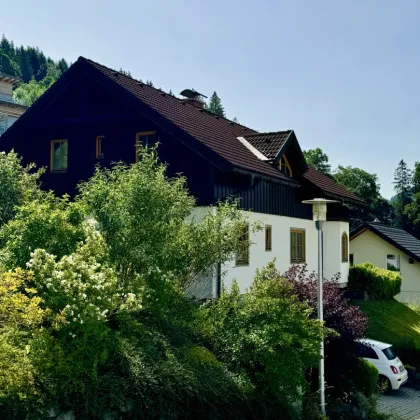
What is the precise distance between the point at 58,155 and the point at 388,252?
24041mm

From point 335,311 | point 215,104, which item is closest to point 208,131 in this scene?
point 335,311

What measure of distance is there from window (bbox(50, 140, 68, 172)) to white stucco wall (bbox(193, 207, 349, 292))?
249 inches

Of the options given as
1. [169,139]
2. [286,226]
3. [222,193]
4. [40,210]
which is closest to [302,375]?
[40,210]

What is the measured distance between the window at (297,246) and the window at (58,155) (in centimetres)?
909

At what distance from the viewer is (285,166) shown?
80.5ft

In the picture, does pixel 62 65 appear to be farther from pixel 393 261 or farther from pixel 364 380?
pixel 364 380

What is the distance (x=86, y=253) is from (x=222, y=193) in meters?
9.03

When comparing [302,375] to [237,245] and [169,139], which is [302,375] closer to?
[237,245]

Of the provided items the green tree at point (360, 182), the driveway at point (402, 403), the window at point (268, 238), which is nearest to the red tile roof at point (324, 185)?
the window at point (268, 238)

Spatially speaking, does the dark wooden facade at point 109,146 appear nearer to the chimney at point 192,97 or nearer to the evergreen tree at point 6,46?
the chimney at point 192,97

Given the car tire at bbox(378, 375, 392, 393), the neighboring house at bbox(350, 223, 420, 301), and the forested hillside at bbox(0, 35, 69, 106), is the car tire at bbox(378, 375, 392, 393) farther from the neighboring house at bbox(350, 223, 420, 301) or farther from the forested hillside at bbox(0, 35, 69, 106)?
the forested hillside at bbox(0, 35, 69, 106)

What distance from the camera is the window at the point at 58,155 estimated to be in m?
22.2

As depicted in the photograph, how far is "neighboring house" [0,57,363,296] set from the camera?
19188mm

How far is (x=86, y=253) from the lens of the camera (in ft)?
34.4
